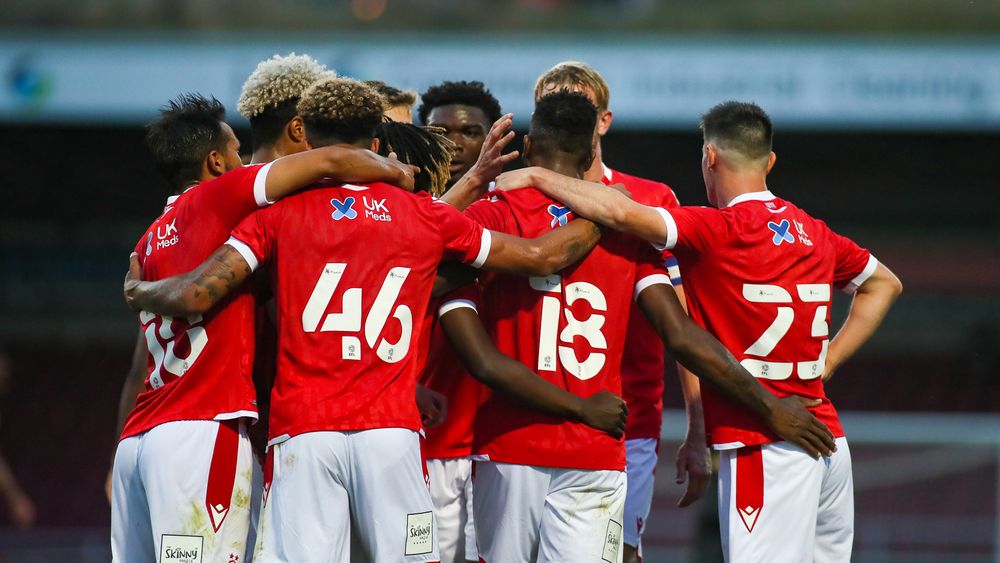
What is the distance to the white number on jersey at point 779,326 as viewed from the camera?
435cm

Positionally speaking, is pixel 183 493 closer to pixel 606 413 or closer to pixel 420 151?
pixel 606 413

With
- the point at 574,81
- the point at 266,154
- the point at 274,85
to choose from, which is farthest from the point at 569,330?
the point at 574,81

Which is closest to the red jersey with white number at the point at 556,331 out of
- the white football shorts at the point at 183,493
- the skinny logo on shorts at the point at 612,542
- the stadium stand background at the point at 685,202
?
the skinny logo on shorts at the point at 612,542

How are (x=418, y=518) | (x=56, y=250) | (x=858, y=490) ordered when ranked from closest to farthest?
(x=418, y=518)
(x=858, y=490)
(x=56, y=250)

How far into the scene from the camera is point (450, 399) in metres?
4.65

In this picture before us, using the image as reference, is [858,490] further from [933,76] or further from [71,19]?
[71,19]

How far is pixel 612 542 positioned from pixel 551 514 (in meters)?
0.25

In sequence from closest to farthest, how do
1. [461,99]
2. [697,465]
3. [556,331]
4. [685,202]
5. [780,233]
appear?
1. [556,331]
2. [780,233]
3. [697,465]
4. [461,99]
5. [685,202]

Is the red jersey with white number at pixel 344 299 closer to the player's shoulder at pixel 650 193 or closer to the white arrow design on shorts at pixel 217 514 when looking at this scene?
the white arrow design on shorts at pixel 217 514

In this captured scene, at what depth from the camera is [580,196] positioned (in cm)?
421

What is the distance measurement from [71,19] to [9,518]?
6727mm

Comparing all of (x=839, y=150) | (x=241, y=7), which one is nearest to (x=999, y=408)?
(x=839, y=150)

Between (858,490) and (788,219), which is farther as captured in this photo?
(858,490)

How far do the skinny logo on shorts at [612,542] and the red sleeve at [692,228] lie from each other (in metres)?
1.00
